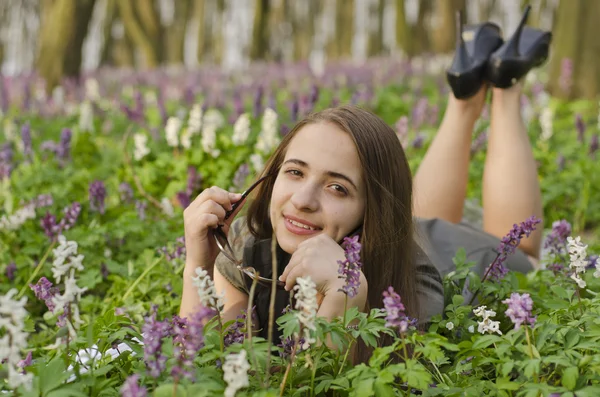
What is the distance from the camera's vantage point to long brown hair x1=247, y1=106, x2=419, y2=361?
2621mm

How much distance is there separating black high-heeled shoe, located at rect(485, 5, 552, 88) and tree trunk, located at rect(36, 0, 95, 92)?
6.63 m

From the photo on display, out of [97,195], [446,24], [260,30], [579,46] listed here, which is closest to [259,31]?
[260,30]

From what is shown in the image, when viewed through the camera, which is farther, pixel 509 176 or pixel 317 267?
pixel 509 176

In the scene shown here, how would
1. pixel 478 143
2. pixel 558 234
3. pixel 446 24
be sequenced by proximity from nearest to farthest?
1. pixel 558 234
2. pixel 478 143
3. pixel 446 24

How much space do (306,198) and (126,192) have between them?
2.21 m

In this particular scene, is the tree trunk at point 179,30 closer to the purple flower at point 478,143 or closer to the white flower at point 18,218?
the purple flower at point 478,143

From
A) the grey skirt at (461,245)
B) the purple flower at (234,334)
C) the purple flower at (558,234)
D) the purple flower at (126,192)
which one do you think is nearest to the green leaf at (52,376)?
the purple flower at (234,334)

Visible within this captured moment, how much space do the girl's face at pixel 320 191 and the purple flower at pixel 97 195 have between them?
63.6 inches

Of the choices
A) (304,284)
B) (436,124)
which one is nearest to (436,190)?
(304,284)

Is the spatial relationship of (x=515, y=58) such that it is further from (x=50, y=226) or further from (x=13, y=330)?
(x=13, y=330)

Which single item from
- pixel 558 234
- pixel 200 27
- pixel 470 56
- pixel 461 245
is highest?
pixel 200 27

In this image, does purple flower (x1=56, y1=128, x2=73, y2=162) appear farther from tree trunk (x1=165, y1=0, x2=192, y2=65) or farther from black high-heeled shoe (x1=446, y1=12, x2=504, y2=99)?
tree trunk (x1=165, y1=0, x2=192, y2=65)

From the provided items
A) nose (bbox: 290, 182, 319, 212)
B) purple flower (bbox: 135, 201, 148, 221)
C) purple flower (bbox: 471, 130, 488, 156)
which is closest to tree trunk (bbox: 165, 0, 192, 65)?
purple flower (bbox: 471, 130, 488, 156)

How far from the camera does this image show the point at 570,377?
5.42 ft
